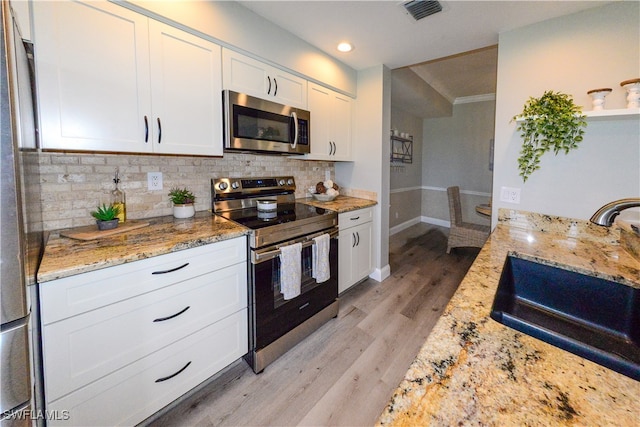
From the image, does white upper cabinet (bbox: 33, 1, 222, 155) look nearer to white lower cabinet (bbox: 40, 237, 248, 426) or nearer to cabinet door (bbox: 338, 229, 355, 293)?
white lower cabinet (bbox: 40, 237, 248, 426)

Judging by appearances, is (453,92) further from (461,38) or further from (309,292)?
(309,292)

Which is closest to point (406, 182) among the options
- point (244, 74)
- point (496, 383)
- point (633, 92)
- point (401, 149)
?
point (401, 149)

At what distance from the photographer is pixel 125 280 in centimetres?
119

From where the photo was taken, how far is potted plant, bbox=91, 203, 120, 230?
1.47 metres

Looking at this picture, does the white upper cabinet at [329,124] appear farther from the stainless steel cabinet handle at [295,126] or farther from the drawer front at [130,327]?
the drawer front at [130,327]

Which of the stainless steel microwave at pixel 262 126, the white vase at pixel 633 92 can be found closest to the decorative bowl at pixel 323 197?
the stainless steel microwave at pixel 262 126

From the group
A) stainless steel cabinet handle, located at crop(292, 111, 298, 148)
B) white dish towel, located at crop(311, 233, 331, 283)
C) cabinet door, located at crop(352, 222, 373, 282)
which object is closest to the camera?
white dish towel, located at crop(311, 233, 331, 283)

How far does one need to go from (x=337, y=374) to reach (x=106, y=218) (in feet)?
5.57

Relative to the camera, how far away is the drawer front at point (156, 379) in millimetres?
1141

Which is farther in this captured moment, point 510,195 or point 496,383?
point 510,195

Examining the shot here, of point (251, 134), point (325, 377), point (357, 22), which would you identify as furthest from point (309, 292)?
point (357, 22)

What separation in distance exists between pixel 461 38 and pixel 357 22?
93 centimetres

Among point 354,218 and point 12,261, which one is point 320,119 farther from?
point 12,261

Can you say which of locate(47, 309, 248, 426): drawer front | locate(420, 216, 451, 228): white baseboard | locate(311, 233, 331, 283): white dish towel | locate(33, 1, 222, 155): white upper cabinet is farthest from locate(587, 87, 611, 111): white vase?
locate(420, 216, 451, 228): white baseboard
